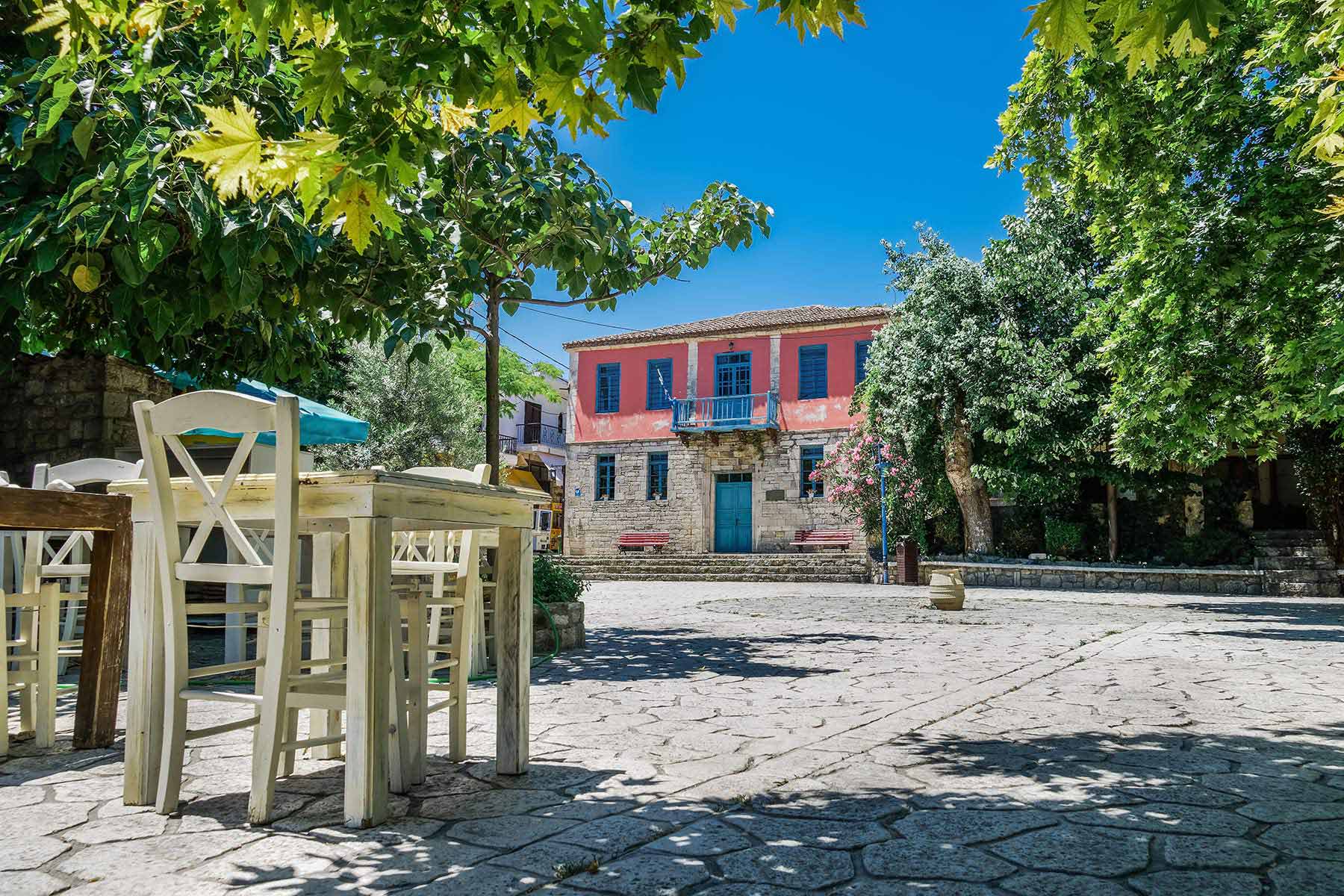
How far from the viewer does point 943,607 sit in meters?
11.0

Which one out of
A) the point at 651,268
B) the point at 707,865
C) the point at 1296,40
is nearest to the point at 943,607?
Result: the point at 651,268

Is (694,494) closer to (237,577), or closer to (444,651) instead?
(444,651)

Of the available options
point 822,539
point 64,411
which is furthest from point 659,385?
point 64,411

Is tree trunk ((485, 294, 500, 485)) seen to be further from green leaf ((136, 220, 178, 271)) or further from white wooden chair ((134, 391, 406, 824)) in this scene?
Answer: white wooden chair ((134, 391, 406, 824))

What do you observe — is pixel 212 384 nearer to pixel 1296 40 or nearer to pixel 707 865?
pixel 707 865

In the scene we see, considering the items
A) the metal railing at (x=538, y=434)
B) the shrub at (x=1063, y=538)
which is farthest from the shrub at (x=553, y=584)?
the metal railing at (x=538, y=434)

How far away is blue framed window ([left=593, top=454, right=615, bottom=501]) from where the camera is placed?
85.5ft

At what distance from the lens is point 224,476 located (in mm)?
2682

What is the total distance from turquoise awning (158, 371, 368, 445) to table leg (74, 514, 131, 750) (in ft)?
10.0

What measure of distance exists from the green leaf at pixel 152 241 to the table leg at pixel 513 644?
173cm

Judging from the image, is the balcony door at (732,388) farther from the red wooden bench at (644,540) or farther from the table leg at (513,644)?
the table leg at (513,644)

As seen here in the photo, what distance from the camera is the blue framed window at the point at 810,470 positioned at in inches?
938

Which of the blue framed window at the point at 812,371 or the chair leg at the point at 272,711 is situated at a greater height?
the blue framed window at the point at 812,371

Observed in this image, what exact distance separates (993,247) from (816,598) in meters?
9.10
